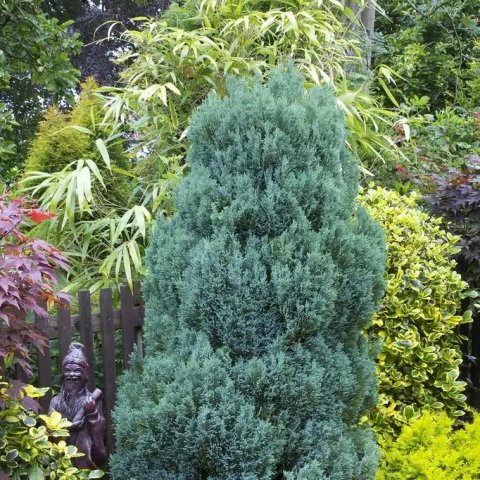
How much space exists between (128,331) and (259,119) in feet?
5.16

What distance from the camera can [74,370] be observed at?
8.52 feet

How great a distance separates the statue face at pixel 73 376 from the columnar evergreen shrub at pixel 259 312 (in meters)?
0.25

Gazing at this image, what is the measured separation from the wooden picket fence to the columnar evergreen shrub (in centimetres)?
77

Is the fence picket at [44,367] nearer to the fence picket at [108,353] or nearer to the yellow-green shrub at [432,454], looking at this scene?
the fence picket at [108,353]

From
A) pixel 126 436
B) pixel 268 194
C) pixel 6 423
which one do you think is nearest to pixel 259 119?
pixel 268 194

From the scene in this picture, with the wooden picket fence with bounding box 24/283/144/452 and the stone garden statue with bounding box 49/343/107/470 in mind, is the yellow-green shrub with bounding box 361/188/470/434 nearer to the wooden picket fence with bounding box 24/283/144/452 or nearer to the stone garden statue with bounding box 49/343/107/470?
the wooden picket fence with bounding box 24/283/144/452

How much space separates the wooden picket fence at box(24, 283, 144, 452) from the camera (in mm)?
3100

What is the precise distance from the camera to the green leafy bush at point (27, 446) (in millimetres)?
2396

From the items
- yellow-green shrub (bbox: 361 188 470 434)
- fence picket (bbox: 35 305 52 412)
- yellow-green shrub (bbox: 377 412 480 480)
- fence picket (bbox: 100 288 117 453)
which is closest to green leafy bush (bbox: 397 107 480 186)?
yellow-green shrub (bbox: 361 188 470 434)

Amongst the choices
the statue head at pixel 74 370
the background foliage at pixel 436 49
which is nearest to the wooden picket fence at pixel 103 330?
the statue head at pixel 74 370

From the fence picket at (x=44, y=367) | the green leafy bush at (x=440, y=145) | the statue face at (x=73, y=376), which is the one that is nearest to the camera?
the statue face at (x=73, y=376)

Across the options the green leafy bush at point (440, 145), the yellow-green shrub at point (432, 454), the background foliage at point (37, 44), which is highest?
the background foliage at point (37, 44)

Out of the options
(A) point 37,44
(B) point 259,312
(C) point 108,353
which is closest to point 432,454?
(B) point 259,312

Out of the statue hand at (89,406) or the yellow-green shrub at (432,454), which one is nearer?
the statue hand at (89,406)
